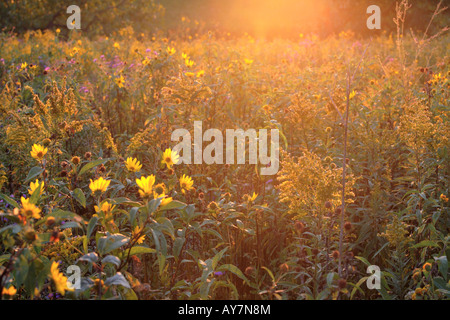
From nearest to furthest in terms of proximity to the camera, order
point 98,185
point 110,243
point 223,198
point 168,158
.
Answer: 1. point 110,243
2. point 98,185
3. point 168,158
4. point 223,198

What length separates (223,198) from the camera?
1.92 m

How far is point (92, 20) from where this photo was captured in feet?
41.3

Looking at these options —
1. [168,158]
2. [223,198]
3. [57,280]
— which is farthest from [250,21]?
[57,280]

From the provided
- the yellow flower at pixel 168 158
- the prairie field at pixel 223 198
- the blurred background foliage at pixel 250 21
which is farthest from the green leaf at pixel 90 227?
the blurred background foliage at pixel 250 21

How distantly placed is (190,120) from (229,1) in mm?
28781

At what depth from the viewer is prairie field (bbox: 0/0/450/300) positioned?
4.06 ft

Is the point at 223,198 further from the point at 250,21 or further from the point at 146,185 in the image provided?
the point at 250,21

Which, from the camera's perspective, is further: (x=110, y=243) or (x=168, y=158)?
(x=168, y=158)

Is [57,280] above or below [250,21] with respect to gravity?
below

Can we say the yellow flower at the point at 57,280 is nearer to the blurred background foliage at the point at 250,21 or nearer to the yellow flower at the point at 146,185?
the yellow flower at the point at 146,185

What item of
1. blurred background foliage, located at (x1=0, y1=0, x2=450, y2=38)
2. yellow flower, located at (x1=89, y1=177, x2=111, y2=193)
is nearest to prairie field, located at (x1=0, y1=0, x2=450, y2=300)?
yellow flower, located at (x1=89, y1=177, x2=111, y2=193)

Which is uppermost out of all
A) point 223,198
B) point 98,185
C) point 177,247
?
point 98,185

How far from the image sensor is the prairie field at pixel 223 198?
1.24 metres

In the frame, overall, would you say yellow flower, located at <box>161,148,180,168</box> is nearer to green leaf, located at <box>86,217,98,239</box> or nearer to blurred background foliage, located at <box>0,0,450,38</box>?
green leaf, located at <box>86,217,98,239</box>
